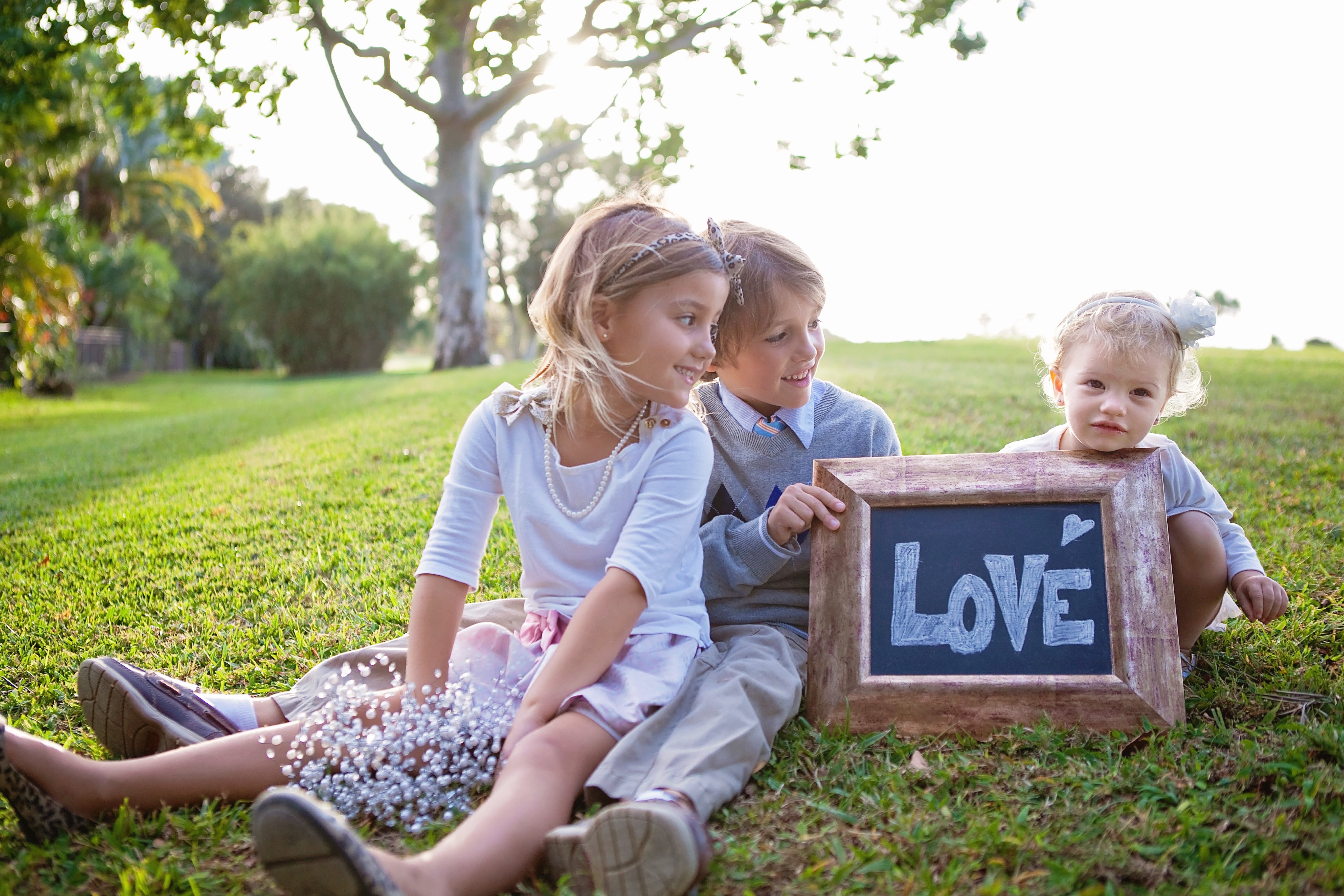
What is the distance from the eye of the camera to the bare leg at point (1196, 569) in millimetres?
2623

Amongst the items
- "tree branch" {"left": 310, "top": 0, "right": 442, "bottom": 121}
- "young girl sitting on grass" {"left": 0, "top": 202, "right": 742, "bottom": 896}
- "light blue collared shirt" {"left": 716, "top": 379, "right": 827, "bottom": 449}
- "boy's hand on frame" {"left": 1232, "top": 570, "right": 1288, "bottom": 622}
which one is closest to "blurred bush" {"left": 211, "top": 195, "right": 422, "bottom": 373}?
"tree branch" {"left": 310, "top": 0, "right": 442, "bottom": 121}

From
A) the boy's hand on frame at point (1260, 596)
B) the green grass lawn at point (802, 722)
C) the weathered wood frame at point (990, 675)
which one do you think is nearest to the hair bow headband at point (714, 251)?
the weathered wood frame at point (990, 675)

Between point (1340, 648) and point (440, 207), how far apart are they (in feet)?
57.0

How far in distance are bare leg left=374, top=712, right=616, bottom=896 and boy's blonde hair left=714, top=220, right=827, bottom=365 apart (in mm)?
1272

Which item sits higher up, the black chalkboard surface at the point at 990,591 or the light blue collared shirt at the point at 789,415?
the light blue collared shirt at the point at 789,415

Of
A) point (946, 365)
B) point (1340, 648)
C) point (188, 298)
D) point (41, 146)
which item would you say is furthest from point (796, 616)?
point (188, 298)

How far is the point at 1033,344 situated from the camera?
14727 mm

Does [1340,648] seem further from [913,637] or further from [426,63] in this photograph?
[426,63]

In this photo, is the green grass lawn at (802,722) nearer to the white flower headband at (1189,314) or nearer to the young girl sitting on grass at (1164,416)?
the young girl sitting on grass at (1164,416)

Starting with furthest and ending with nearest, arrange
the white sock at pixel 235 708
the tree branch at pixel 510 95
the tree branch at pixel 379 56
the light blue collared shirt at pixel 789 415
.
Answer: the tree branch at pixel 510 95 < the tree branch at pixel 379 56 < the light blue collared shirt at pixel 789 415 < the white sock at pixel 235 708

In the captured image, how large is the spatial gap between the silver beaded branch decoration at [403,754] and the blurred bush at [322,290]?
89.6 ft

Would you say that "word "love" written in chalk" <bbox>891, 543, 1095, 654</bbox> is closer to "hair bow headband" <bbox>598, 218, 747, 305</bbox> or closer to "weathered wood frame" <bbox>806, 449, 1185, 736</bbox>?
"weathered wood frame" <bbox>806, 449, 1185, 736</bbox>

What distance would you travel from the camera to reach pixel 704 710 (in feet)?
7.34

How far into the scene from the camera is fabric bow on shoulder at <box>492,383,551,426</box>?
8.24 ft
